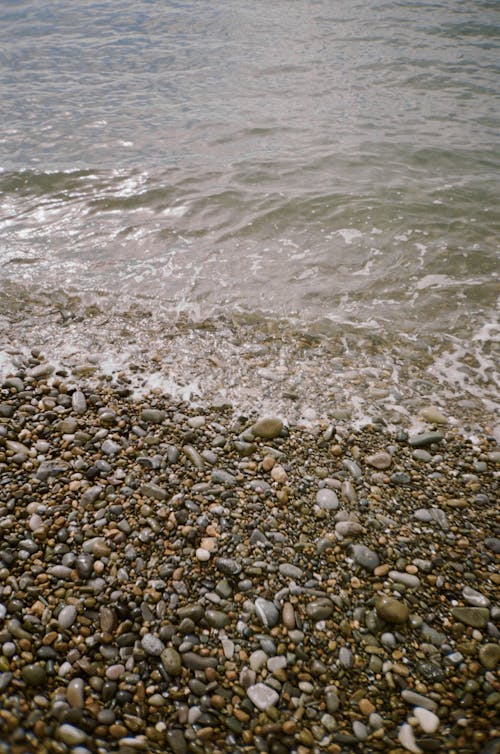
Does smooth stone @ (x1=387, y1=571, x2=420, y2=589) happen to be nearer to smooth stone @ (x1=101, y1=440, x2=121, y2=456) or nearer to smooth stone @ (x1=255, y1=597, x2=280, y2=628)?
smooth stone @ (x1=255, y1=597, x2=280, y2=628)

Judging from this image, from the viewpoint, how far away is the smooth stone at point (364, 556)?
265cm

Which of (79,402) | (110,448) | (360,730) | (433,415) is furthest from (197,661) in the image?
(433,415)

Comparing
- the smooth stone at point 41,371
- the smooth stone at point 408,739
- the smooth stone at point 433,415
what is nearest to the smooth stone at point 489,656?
the smooth stone at point 408,739

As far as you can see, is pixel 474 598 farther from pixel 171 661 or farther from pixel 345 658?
pixel 171 661

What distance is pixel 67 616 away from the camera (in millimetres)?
2354

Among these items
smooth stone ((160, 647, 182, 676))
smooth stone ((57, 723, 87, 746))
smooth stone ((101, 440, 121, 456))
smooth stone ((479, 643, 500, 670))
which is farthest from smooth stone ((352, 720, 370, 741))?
smooth stone ((101, 440, 121, 456))

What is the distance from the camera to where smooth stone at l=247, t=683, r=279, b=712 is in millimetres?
2105

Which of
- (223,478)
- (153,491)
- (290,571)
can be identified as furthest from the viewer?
(223,478)

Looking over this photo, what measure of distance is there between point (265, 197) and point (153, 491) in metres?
5.75

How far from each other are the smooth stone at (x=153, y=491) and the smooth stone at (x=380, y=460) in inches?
60.2

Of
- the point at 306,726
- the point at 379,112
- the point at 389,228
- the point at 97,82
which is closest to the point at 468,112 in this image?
the point at 379,112

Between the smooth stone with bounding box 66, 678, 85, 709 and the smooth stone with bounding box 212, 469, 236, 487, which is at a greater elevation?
the smooth stone with bounding box 212, 469, 236, 487

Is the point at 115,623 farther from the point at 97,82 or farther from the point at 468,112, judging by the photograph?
the point at 97,82

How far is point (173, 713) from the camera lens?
2.07 meters
